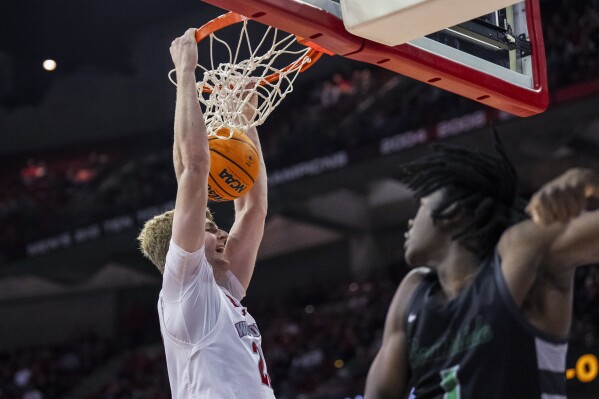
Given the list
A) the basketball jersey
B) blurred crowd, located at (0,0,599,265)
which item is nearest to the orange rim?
the basketball jersey

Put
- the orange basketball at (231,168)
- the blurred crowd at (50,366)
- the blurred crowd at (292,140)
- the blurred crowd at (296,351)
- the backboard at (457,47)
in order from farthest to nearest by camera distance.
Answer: the blurred crowd at (50,366)
the blurred crowd at (292,140)
the blurred crowd at (296,351)
the orange basketball at (231,168)
the backboard at (457,47)

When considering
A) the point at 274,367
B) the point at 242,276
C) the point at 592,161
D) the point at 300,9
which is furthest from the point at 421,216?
the point at 592,161

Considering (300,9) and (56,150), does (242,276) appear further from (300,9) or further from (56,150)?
(56,150)

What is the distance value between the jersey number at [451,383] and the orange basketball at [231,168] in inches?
48.2

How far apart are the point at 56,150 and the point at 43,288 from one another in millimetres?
2229

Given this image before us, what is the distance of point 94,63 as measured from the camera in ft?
51.8

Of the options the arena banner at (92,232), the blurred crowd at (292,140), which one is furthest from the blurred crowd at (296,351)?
the blurred crowd at (292,140)

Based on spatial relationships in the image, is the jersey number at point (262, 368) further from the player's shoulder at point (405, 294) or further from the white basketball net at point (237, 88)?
the white basketball net at point (237, 88)

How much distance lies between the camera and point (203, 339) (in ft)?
9.86

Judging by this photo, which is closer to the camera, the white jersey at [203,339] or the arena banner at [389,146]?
the white jersey at [203,339]

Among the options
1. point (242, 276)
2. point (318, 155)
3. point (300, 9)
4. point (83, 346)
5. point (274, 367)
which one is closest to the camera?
point (300, 9)

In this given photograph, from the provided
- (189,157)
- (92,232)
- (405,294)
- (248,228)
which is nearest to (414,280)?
(405,294)

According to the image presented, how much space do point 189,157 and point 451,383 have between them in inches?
43.6

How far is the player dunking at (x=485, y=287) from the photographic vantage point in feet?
7.19
